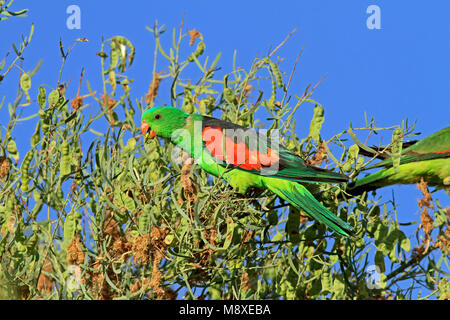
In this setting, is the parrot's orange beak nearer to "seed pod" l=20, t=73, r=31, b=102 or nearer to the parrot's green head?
the parrot's green head

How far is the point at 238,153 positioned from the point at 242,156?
35mm

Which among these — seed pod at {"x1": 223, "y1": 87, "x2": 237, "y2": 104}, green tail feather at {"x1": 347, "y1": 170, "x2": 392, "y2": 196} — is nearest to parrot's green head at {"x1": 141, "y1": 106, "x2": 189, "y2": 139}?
seed pod at {"x1": 223, "y1": 87, "x2": 237, "y2": 104}

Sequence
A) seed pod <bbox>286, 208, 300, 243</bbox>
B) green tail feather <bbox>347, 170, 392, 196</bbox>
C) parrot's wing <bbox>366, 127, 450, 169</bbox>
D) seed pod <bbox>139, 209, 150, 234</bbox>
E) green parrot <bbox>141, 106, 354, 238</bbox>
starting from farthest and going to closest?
1. parrot's wing <bbox>366, 127, 450, 169</bbox>
2. green tail feather <bbox>347, 170, 392, 196</bbox>
3. green parrot <bbox>141, 106, 354, 238</bbox>
4. seed pod <bbox>286, 208, 300, 243</bbox>
5. seed pod <bbox>139, 209, 150, 234</bbox>

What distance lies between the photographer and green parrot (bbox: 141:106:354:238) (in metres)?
3.15

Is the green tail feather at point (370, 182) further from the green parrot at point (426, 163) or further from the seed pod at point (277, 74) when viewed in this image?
the seed pod at point (277, 74)

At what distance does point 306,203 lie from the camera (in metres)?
3.22

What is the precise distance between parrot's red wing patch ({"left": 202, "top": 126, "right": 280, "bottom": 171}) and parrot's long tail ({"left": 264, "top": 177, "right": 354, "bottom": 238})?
0.14m

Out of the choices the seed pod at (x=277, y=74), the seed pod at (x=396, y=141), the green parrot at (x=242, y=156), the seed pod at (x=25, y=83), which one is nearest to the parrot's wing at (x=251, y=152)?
the green parrot at (x=242, y=156)

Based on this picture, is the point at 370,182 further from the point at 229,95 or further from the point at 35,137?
the point at 35,137

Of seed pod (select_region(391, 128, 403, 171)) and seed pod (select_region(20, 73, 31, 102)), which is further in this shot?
seed pod (select_region(20, 73, 31, 102))

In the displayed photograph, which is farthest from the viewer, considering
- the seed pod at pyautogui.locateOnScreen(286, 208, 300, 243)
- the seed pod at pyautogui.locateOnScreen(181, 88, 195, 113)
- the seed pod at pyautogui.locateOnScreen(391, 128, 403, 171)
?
the seed pod at pyautogui.locateOnScreen(181, 88, 195, 113)

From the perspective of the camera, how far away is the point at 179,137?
12.4 feet

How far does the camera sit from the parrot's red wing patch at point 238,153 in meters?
3.45
